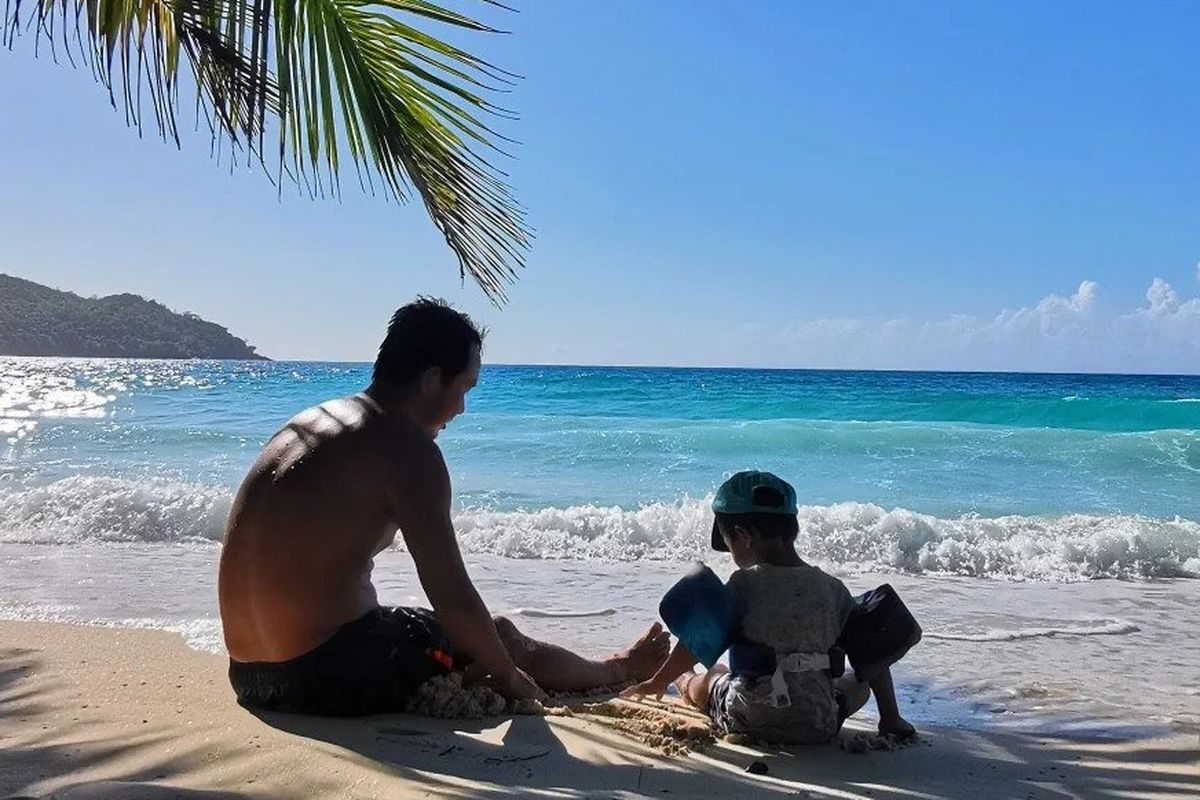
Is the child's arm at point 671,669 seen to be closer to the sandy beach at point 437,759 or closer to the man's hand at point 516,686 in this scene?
the sandy beach at point 437,759

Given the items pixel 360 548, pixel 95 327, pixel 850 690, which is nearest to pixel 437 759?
pixel 360 548

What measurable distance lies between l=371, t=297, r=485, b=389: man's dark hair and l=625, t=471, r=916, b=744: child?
84 centimetres

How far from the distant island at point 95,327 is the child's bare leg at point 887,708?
74411mm

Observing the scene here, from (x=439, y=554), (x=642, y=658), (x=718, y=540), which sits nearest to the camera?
(x=439, y=554)

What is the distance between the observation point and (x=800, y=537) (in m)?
7.97

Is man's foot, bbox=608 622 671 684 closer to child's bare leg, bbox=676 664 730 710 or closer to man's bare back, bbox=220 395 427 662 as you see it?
child's bare leg, bbox=676 664 730 710

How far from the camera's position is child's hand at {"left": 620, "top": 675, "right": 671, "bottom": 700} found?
10.3ft

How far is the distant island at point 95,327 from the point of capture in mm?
70312

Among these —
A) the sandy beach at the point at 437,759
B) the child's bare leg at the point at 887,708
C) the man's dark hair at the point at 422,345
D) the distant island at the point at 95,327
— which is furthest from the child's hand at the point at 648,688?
the distant island at the point at 95,327

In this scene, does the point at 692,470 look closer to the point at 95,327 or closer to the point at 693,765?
the point at 693,765

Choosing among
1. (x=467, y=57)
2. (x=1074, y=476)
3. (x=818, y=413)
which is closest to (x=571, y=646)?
(x=467, y=57)

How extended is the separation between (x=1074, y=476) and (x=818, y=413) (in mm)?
11380

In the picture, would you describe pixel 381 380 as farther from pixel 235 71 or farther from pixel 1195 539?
pixel 1195 539

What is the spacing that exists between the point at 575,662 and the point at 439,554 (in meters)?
0.92
